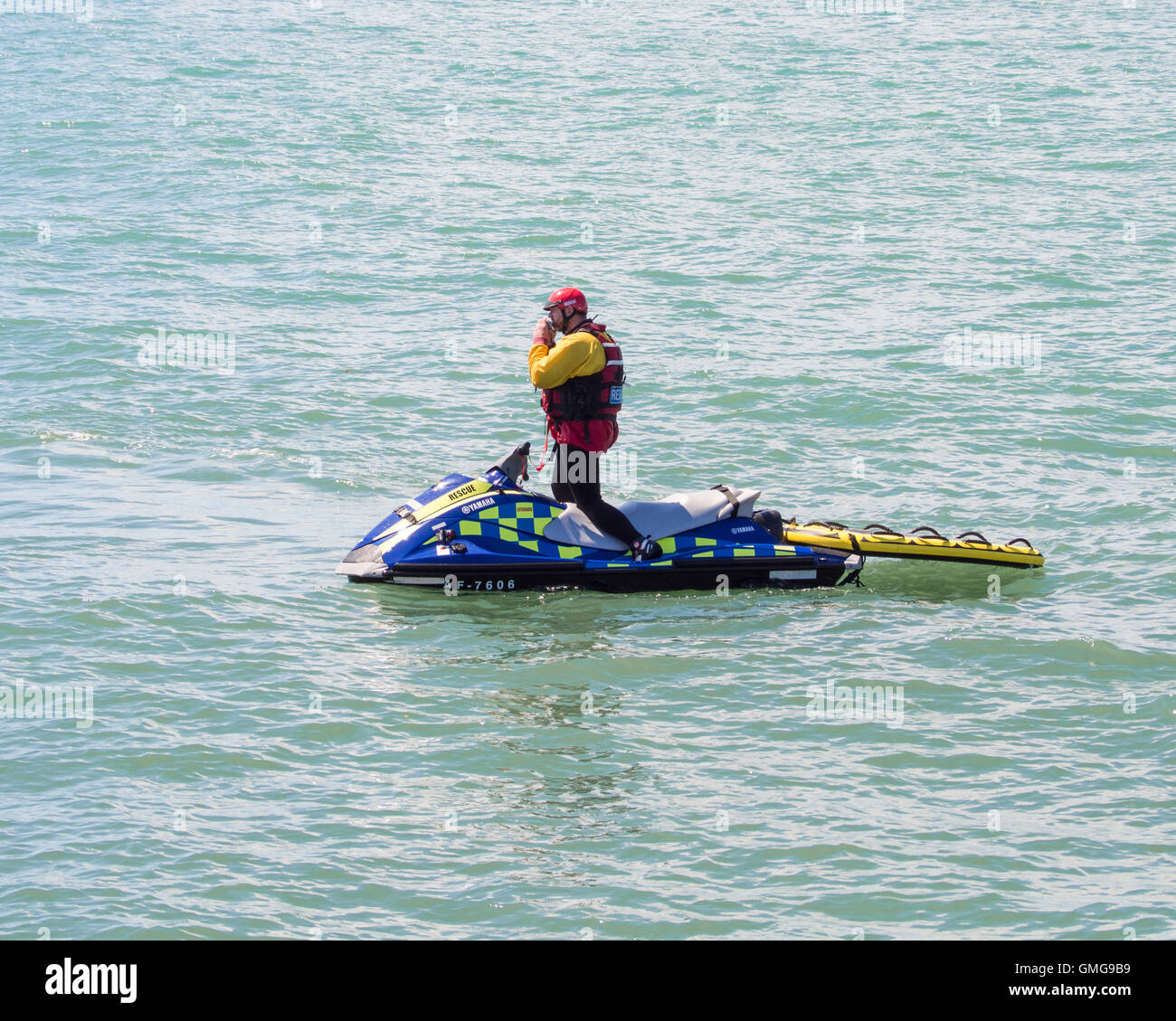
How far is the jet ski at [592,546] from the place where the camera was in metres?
11.0

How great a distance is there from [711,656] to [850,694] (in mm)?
1059

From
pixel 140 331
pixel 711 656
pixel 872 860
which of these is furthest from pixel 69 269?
pixel 872 860

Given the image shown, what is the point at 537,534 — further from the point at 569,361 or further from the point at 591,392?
the point at 569,361

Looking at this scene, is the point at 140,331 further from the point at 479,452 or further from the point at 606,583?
the point at 606,583

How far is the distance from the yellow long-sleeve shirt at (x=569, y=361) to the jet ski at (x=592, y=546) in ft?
2.32

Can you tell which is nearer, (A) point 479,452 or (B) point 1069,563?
(B) point 1069,563

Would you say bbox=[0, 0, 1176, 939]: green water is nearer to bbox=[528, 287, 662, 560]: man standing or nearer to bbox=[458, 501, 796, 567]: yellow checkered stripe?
bbox=[458, 501, 796, 567]: yellow checkered stripe

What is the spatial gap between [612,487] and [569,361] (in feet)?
10.2

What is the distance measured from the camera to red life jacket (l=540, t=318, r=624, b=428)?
10883 mm

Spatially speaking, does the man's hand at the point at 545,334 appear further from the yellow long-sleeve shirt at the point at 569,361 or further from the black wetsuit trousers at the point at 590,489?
the black wetsuit trousers at the point at 590,489

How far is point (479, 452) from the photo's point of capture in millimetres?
14406

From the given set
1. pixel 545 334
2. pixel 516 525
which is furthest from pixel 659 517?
pixel 545 334

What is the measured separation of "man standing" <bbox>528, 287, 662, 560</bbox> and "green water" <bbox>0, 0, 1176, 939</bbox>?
0.75m

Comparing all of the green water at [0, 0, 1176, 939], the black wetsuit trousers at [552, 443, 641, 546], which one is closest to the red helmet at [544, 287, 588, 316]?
the black wetsuit trousers at [552, 443, 641, 546]
